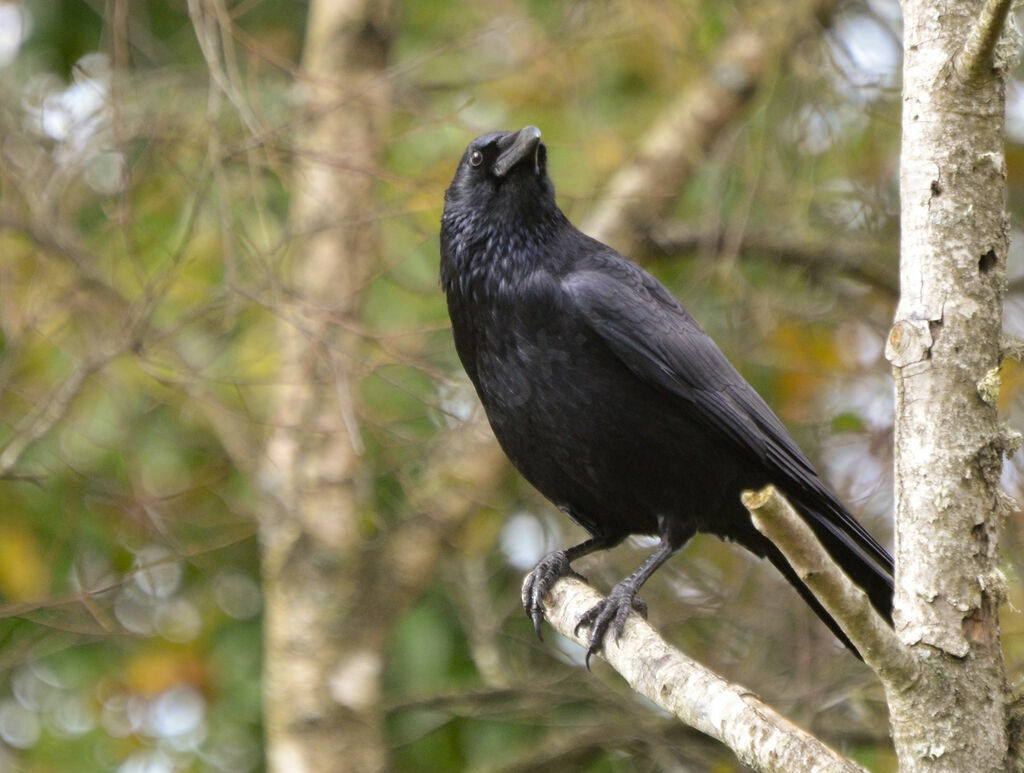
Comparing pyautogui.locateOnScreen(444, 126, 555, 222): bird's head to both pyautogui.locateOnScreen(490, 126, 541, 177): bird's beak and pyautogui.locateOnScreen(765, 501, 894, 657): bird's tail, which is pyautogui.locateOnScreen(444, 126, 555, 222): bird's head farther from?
pyautogui.locateOnScreen(765, 501, 894, 657): bird's tail

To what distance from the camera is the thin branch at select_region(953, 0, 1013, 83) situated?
2.33 m

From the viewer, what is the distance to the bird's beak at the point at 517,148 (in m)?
3.95

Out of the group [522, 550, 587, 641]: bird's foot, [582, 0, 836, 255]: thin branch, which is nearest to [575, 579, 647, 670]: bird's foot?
[522, 550, 587, 641]: bird's foot

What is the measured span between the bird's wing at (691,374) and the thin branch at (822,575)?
145 centimetres

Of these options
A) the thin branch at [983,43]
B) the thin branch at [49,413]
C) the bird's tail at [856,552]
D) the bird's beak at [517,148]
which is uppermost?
the bird's beak at [517,148]

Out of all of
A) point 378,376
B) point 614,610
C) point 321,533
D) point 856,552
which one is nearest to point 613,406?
point 614,610

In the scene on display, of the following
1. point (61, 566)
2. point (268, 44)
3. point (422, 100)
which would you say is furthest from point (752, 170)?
point (61, 566)

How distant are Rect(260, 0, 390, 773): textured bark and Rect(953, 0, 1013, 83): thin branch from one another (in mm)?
2720

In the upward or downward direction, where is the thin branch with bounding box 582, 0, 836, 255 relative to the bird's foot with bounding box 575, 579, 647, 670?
upward

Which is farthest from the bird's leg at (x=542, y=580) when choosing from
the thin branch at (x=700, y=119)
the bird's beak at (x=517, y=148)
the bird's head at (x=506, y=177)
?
the thin branch at (x=700, y=119)

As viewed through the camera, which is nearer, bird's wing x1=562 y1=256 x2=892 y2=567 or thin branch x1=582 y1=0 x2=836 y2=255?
bird's wing x1=562 y1=256 x2=892 y2=567

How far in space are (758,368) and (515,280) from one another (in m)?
2.11

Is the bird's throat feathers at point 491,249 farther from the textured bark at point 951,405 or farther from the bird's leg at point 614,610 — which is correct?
the textured bark at point 951,405

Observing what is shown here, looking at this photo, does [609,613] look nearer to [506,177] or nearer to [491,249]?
[491,249]
